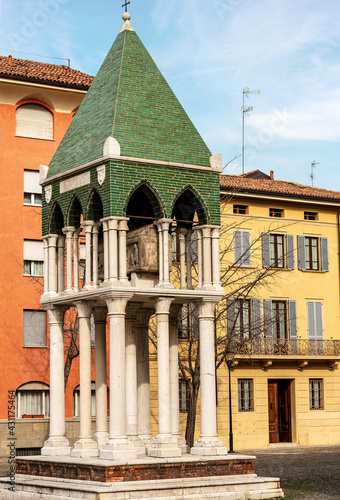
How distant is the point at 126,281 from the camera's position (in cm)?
2175

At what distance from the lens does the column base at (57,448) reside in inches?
931

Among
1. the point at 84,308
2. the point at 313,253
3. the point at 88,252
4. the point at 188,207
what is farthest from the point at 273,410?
the point at 88,252

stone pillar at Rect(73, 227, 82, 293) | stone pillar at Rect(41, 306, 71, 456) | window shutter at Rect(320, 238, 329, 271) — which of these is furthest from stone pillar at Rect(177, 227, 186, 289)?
window shutter at Rect(320, 238, 329, 271)

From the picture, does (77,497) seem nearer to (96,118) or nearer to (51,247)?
(51,247)

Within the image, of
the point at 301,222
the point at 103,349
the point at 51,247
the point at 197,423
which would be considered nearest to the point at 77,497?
the point at 103,349

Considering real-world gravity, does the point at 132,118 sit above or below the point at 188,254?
above

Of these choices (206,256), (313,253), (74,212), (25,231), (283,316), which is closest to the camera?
(206,256)

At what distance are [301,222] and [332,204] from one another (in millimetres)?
2225

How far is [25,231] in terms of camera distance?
1703 inches

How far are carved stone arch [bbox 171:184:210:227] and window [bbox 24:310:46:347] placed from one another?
61.6 ft

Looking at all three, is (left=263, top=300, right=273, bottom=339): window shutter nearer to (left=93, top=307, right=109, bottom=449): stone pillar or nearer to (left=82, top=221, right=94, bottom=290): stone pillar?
(left=93, top=307, right=109, bottom=449): stone pillar

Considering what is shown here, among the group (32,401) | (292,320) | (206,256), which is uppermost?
(206,256)

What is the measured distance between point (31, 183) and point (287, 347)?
14.8 metres

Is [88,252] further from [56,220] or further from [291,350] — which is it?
[291,350]
